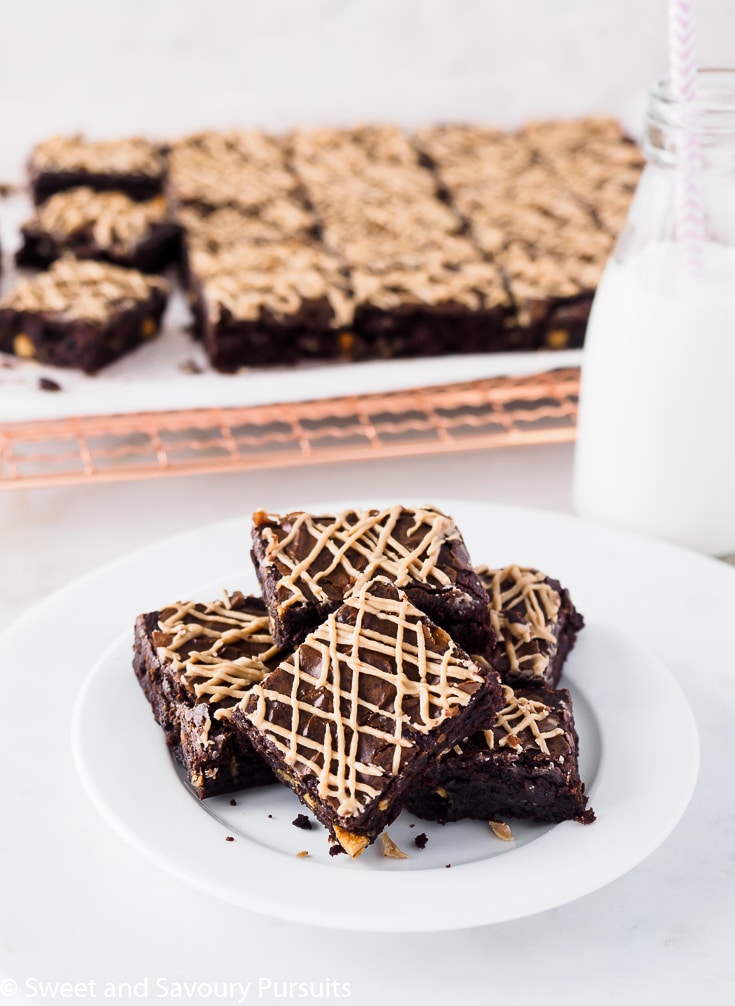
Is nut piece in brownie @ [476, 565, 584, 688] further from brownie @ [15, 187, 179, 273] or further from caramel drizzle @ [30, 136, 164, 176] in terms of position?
caramel drizzle @ [30, 136, 164, 176]

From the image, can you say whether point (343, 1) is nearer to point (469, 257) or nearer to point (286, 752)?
point (469, 257)

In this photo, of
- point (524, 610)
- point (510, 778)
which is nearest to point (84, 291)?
point (524, 610)

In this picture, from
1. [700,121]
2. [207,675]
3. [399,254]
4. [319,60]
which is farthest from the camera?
[319,60]

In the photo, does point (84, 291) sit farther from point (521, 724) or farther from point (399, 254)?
point (521, 724)

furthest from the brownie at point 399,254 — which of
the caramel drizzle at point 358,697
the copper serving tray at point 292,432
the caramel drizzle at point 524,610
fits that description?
the caramel drizzle at point 358,697

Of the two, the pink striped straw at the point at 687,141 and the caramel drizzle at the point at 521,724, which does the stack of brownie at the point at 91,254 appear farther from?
the caramel drizzle at the point at 521,724

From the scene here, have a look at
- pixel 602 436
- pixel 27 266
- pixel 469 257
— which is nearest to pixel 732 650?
pixel 602 436
